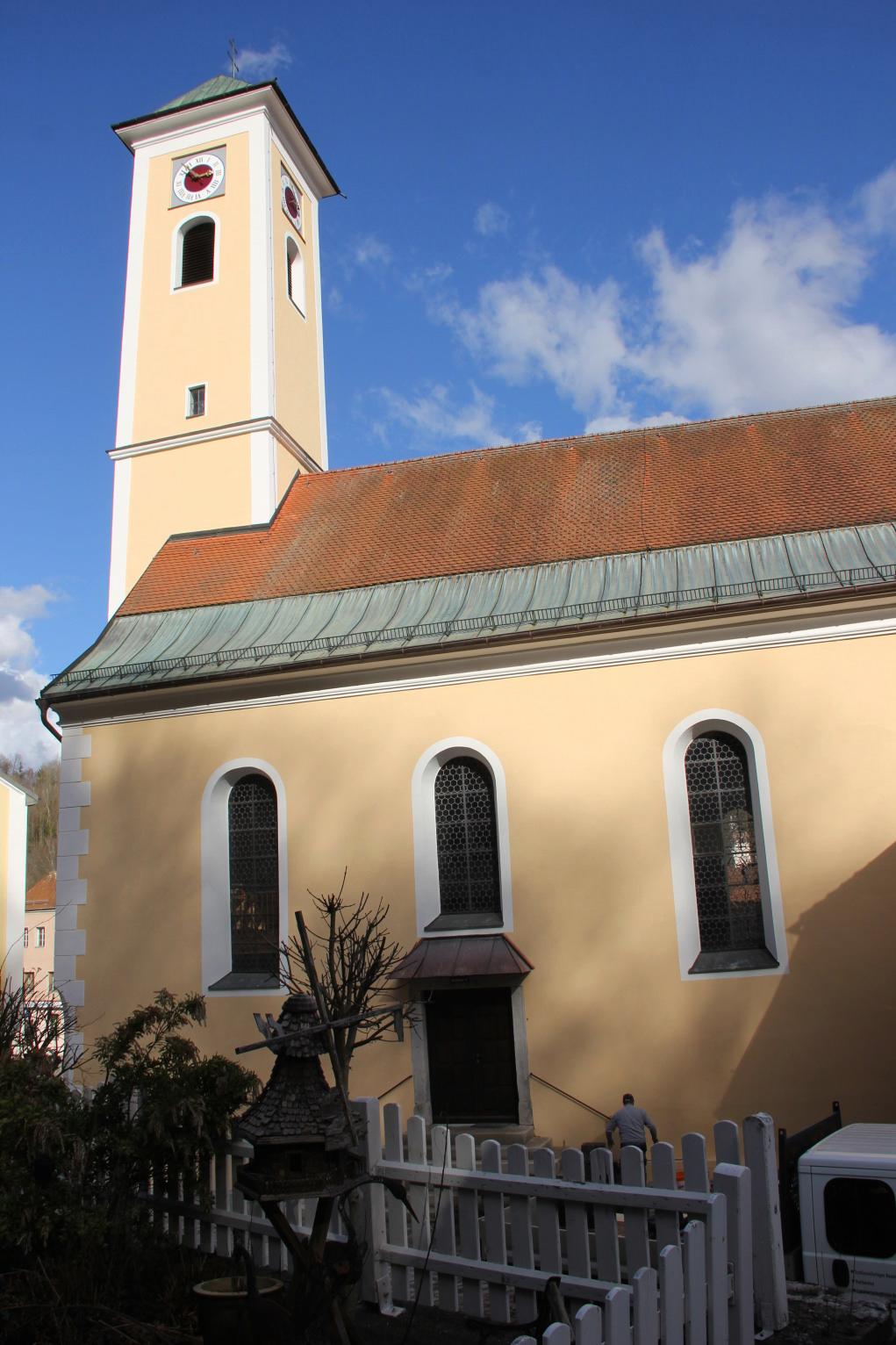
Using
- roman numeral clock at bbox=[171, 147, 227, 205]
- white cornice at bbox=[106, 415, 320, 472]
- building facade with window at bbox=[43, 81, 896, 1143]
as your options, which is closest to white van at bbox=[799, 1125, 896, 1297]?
building facade with window at bbox=[43, 81, 896, 1143]

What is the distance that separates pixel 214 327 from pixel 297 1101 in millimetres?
16856

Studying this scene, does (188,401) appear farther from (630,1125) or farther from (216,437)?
(630,1125)

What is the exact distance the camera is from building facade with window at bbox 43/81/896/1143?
11352 millimetres

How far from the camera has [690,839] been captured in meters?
11.9

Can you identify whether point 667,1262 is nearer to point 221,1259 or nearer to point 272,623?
point 221,1259

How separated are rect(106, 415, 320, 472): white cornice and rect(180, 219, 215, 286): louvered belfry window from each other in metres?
3.46

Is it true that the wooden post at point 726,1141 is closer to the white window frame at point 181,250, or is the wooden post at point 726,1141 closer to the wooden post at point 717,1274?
the wooden post at point 717,1274

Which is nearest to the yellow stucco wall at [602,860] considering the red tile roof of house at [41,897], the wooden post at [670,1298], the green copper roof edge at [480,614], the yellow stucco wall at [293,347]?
the green copper roof edge at [480,614]

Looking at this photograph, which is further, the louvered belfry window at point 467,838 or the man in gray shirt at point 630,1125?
the louvered belfry window at point 467,838

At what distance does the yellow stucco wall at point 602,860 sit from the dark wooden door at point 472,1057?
35cm

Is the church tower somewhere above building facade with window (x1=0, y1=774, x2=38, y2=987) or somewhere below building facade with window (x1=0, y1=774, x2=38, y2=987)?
above

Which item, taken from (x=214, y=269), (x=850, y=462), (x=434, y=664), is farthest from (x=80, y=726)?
(x=850, y=462)

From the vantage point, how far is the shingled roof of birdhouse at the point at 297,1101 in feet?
17.6

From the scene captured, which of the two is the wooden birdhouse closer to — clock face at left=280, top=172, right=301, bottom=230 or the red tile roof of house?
clock face at left=280, top=172, right=301, bottom=230
